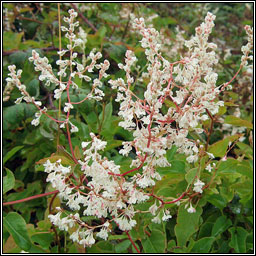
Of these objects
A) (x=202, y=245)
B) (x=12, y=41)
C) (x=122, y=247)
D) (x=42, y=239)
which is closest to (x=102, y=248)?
(x=122, y=247)

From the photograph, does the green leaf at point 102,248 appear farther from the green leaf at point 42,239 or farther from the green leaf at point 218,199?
the green leaf at point 218,199

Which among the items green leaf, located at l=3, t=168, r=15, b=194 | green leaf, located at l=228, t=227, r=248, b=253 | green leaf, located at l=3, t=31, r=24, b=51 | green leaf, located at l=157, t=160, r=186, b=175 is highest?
green leaf, located at l=3, t=31, r=24, b=51

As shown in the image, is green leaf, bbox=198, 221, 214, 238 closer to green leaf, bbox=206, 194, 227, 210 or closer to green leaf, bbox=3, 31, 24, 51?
green leaf, bbox=206, 194, 227, 210

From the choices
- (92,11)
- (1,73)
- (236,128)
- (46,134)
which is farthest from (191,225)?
(92,11)

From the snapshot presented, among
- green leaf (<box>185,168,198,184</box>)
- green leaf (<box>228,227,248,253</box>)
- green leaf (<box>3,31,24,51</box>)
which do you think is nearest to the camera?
green leaf (<box>185,168,198,184</box>)

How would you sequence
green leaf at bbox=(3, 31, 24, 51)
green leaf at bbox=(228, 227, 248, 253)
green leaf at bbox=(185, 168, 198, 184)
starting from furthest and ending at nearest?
green leaf at bbox=(3, 31, 24, 51) → green leaf at bbox=(228, 227, 248, 253) → green leaf at bbox=(185, 168, 198, 184)

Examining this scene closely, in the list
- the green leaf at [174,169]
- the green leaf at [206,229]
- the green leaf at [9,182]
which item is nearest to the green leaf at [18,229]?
the green leaf at [9,182]

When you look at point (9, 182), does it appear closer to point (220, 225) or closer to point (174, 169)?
point (174, 169)

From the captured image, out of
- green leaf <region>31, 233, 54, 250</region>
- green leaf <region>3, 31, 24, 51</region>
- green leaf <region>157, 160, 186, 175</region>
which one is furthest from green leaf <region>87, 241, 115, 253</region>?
green leaf <region>3, 31, 24, 51</region>
